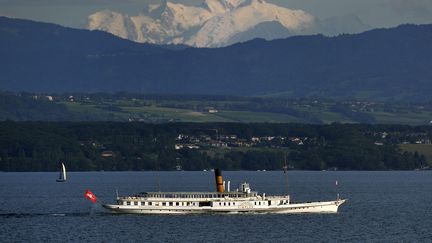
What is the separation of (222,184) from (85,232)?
27.8m

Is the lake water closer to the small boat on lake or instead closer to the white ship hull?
the white ship hull

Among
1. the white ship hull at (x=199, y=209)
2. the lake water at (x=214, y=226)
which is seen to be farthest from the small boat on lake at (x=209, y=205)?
the lake water at (x=214, y=226)

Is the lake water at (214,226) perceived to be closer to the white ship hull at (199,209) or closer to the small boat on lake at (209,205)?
the white ship hull at (199,209)

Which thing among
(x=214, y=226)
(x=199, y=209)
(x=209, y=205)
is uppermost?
(x=209, y=205)

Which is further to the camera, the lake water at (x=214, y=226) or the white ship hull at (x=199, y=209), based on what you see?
the white ship hull at (x=199, y=209)

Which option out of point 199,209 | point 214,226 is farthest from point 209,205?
point 214,226

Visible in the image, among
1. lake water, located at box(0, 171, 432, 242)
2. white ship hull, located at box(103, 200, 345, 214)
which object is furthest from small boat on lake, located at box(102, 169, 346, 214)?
lake water, located at box(0, 171, 432, 242)

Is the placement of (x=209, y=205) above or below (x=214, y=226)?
above

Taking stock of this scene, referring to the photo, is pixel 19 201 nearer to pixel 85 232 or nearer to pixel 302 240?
pixel 85 232

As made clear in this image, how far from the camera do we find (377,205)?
586 feet

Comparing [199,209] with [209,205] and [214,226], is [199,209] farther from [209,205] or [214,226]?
[214,226]

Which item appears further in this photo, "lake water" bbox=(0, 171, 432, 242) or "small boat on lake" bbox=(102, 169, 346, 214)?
"small boat on lake" bbox=(102, 169, 346, 214)

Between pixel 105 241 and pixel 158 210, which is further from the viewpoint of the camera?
pixel 158 210

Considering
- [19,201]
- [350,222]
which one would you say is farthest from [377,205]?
[19,201]
